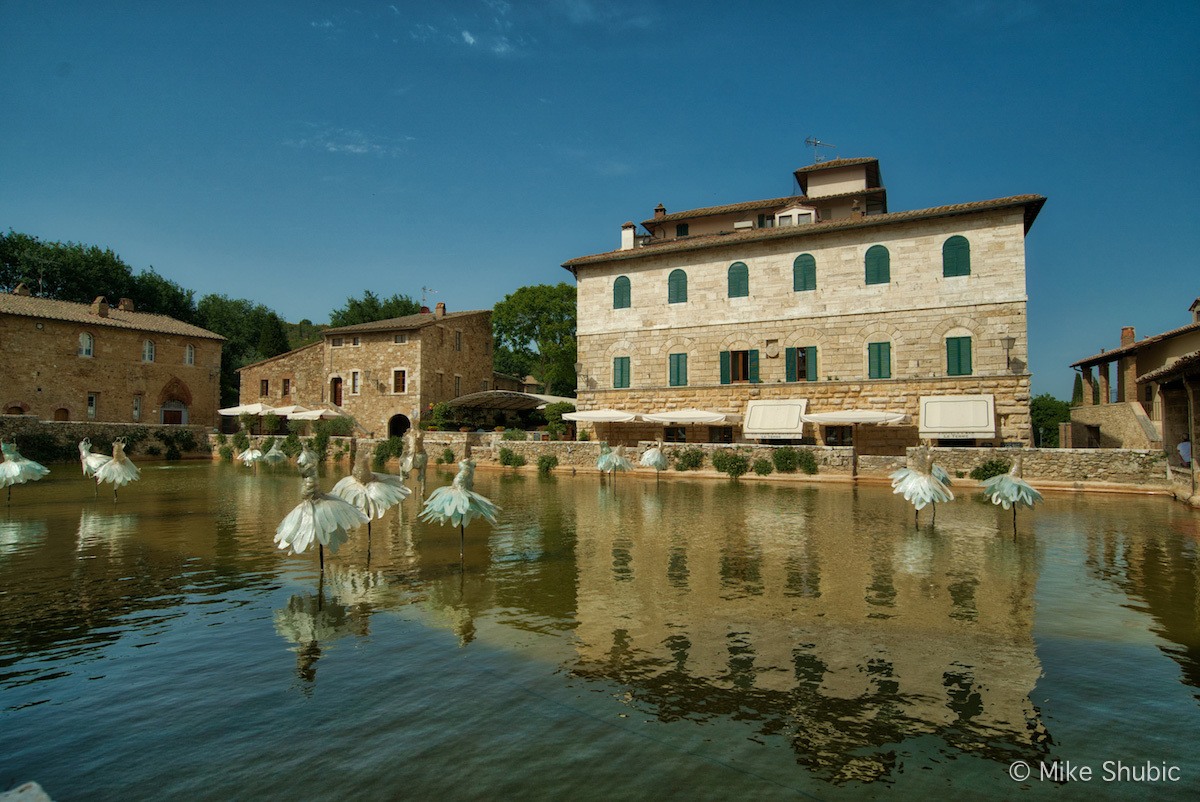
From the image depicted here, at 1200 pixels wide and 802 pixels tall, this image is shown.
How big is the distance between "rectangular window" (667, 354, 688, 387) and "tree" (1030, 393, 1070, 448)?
25419mm

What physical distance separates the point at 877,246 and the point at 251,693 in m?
28.1

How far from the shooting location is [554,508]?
55.1 ft

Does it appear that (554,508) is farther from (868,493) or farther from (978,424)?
(978,424)

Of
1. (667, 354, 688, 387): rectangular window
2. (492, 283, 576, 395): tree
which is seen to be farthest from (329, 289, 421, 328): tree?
(667, 354, 688, 387): rectangular window

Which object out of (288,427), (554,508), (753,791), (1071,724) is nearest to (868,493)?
(554,508)

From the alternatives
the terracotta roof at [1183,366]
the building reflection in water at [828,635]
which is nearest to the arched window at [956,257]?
the terracotta roof at [1183,366]

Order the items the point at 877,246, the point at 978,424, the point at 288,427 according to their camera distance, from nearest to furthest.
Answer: the point at 978,424, the point at 877,246, the point at 288,427

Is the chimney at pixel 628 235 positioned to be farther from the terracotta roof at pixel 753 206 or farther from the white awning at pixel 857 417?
the white awning at pixel 857 417

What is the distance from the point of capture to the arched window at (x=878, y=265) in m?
27.6

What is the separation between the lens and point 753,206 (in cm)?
3366

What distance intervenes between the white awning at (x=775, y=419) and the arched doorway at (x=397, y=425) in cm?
2166

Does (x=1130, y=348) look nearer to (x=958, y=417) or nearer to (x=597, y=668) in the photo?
(x=958, y=417)

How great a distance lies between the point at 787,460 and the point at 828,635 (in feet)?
58.2

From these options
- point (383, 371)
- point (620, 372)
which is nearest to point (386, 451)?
point (383, 371)
